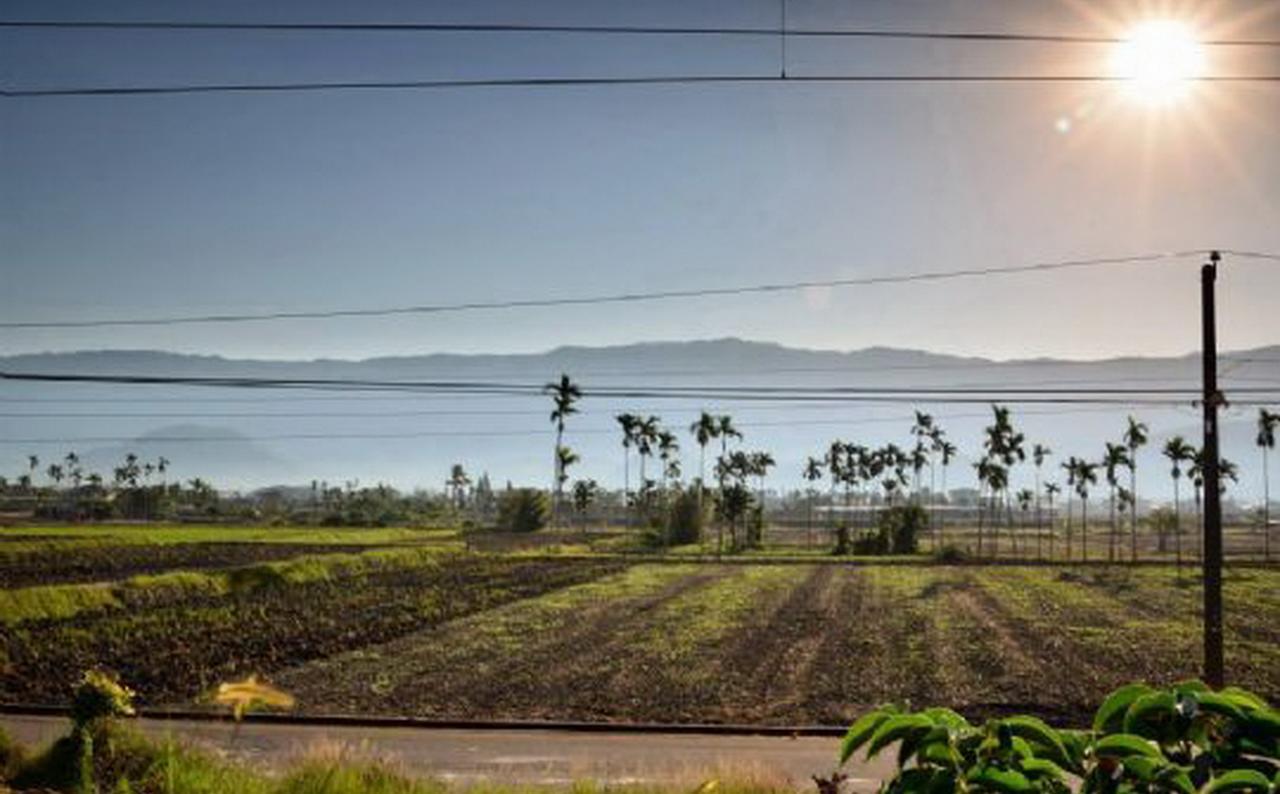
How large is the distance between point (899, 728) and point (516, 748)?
23.7 m

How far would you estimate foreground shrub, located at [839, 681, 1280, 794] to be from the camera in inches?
99.3

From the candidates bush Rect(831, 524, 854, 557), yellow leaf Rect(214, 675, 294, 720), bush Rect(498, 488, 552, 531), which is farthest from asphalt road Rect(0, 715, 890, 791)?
bush Rect(498, 488, 552, 531)

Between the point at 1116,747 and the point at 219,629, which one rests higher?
the point at 1116,747

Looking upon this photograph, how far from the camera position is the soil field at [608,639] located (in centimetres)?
3159

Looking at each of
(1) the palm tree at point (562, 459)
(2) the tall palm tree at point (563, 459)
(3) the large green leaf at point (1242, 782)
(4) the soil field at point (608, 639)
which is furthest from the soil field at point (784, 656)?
(1) the palm tree at point (562, 459)

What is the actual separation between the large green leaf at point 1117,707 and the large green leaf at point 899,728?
41 cm

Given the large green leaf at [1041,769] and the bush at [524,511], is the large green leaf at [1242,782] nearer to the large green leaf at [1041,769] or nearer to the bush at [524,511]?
the large green leaf at [1041,769]

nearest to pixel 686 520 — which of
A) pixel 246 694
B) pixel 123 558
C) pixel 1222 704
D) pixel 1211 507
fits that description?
pixel 123 558

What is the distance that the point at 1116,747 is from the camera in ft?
8.27

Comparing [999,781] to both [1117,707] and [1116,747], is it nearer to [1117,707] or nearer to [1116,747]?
[1116,747]

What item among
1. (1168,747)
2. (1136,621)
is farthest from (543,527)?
(1168,747)

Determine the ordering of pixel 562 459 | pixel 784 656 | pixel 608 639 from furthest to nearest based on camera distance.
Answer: pixel 562 459
pixel 608 639
pixel 784 656

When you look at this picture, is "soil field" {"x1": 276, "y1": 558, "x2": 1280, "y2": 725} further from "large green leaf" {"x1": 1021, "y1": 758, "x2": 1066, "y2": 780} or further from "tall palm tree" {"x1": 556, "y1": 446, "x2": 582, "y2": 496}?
"tall palm tree" {"x1": 556, "y1": 446, "x2": 582, "y2": 496}

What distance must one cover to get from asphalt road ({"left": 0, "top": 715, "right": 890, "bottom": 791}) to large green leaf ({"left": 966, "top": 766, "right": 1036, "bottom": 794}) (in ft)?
60.0
